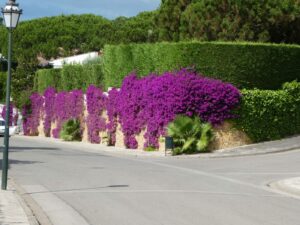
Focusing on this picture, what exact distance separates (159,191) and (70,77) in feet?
118

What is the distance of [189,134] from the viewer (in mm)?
31828

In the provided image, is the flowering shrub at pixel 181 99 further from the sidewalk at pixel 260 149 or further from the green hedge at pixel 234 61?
the sidewalk at pixel 260 149

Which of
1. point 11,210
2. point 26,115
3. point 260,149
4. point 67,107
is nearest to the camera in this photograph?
point 11,210

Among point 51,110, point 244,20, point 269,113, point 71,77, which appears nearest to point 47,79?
point 51,110

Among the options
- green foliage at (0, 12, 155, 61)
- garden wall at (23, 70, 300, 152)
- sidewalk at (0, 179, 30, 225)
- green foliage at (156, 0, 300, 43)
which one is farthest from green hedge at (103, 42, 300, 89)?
green foliage at (0, 12, 155, 61)

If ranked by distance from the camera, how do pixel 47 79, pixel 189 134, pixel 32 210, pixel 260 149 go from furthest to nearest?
1. pixel 47 79
2. pixel 189 134
3. pixel 260 149
4. pixel 32 210

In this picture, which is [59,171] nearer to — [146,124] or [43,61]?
[146,124]

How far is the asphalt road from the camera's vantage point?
37.6 feet

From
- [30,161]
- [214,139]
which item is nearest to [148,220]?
[30,161]

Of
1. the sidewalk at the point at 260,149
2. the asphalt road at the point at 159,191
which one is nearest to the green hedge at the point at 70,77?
the sidewalk at the point at 260,149

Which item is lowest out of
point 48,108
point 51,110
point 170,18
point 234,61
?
point 51,110

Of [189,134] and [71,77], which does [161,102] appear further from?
[71,77]

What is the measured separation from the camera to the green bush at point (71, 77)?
148 ft

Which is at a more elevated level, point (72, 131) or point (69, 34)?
point (69, 34)
